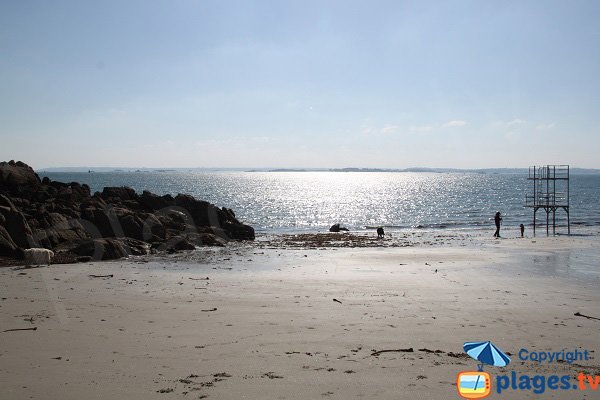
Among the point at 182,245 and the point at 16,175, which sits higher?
the point at 16,175

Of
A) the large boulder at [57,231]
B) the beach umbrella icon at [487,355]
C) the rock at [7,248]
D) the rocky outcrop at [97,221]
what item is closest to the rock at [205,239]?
the rocky outcrop at [97,221]

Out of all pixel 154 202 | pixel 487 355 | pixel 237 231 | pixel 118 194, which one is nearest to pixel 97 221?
pixel 154 202

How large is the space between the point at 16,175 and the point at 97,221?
1357cm

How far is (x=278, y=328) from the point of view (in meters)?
10.1

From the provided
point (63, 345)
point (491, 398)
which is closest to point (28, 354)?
point (63, 345)

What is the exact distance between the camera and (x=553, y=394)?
6895mm

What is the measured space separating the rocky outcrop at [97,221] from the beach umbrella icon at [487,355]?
16.8 m

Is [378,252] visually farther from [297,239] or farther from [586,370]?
[586,370]

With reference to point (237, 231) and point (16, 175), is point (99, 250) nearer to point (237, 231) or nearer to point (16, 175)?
point (237, 231)

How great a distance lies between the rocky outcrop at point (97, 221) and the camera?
21.2m

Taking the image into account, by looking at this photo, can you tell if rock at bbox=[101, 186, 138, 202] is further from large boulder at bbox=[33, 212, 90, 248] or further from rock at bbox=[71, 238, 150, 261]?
rock at bbox=[71, 238, 150, 261]

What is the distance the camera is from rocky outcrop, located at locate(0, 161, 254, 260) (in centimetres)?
2122

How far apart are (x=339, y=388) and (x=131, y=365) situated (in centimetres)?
335

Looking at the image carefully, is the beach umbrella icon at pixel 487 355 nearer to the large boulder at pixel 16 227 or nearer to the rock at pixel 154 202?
the large boulder at pixel 16 227
